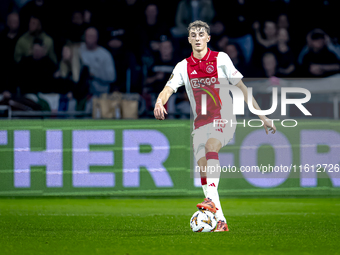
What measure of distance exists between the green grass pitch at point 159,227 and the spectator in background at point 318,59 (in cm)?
261

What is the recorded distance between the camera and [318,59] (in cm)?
1094

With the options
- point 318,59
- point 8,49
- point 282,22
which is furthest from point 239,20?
point 8,49

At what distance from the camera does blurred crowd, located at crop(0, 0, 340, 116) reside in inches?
413

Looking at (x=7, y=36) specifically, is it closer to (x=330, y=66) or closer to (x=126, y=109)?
(x=126, y=109)

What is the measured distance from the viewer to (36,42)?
35.2 feet

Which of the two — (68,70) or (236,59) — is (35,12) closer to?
(68,70)

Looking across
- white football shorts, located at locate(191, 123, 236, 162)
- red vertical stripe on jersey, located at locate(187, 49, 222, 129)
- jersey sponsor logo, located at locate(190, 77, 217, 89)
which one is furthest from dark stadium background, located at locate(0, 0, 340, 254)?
jersey sponsor logo, located at locate(190, 77, 217, 89)

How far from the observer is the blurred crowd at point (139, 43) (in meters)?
10.5

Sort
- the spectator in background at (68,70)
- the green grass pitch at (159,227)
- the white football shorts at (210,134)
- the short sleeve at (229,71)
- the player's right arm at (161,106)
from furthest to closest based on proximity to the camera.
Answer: the spectator in background at (68,70)
the short sleeve at (229,71)
the white football shorts at (210,134)
the player's right arm at (161,106)
the green grass pitch at (159,227)

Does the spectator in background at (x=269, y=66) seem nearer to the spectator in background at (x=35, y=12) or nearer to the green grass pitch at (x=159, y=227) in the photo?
the green grass pitch at (x=159, y=227)

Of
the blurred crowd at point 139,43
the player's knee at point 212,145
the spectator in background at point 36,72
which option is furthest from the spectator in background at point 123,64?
the player's knee at point 212,145

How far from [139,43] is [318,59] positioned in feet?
11.1

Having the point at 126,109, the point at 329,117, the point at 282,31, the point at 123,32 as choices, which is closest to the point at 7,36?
the point at 123,32

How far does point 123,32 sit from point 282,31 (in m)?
3.06
